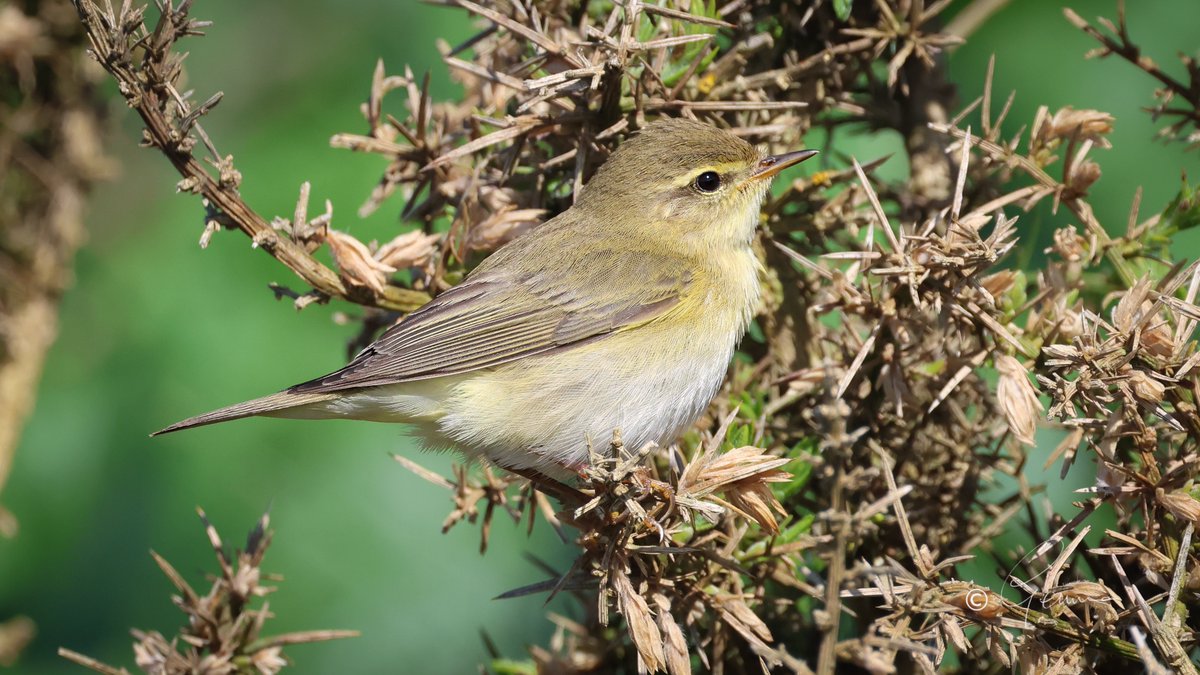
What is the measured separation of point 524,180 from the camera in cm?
257

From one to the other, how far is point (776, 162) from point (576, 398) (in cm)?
77

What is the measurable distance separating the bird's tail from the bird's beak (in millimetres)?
1220

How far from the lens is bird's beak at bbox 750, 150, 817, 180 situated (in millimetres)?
2559

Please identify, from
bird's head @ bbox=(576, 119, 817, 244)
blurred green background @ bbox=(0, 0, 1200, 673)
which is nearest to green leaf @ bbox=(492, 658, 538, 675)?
blurred green background @ bbox=(0, 0, 1200, 673)

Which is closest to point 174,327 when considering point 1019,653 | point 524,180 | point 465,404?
point 465,404

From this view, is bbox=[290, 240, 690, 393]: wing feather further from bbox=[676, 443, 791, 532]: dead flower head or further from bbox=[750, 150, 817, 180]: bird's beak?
bbox=[676, 443, 791, 532]: dead flower head

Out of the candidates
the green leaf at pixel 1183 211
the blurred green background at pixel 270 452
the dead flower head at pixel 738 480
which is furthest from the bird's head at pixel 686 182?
the dead flower head at pixel 738 480

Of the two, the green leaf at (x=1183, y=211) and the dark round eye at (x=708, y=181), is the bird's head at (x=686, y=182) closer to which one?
the dark round eye at (x=708, y=181)

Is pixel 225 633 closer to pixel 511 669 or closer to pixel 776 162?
pixel 511 669

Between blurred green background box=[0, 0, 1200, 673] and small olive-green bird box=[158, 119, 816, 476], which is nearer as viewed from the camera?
small olive-green bird box=[158, 119, 816, 476]

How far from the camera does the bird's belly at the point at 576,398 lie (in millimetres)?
2568

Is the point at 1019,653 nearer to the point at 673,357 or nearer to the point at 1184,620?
the point at 1184,620

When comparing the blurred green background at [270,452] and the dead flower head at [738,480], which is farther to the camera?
the blurred green background at [270,452]

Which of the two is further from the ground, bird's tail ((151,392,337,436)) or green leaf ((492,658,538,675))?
bird's tail ((151,392,337,436))
